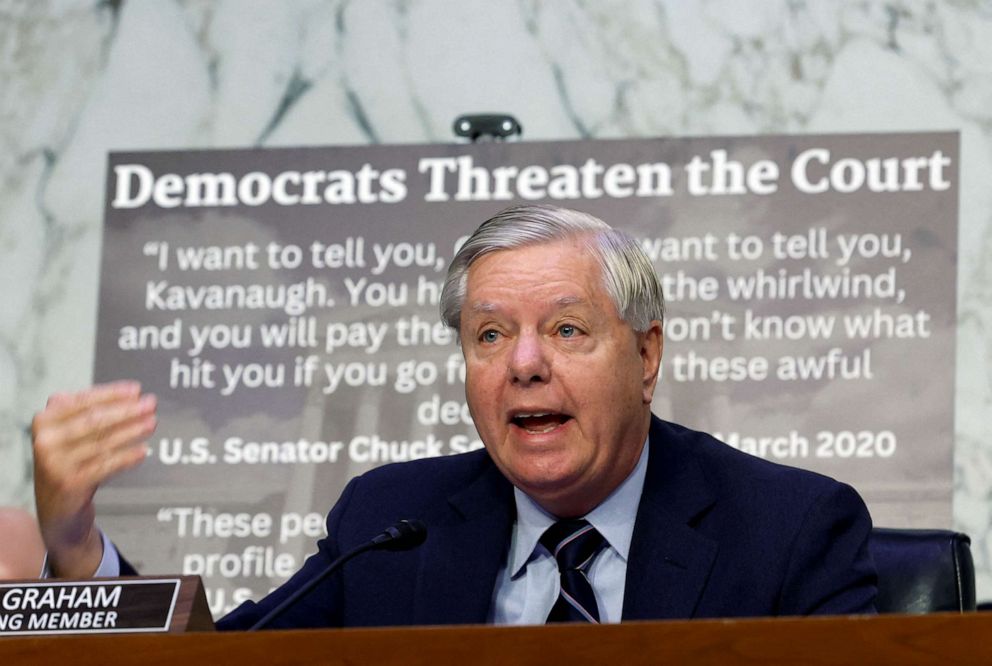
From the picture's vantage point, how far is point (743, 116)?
4238mm

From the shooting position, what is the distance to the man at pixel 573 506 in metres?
2.34

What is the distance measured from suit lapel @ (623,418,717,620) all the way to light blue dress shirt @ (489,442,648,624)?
4cm

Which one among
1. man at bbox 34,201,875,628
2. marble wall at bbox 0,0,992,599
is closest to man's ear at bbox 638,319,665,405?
man at bbox 34,201,875,628

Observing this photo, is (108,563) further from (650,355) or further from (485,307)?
(650,355)

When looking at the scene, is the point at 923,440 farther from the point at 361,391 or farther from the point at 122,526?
the point at 122,526

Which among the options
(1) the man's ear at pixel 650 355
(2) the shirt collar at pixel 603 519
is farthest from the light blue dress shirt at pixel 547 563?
(1) the man's ear at pixel 650 355

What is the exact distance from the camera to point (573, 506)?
2.53 metres

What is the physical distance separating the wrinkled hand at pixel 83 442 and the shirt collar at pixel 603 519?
65cm

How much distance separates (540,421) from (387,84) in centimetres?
213

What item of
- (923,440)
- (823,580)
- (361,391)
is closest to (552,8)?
(361,391)

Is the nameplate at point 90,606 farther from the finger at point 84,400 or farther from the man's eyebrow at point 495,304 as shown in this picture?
the man's eyebrow at point 495,304

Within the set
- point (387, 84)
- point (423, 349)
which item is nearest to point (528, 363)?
point (423, 349)

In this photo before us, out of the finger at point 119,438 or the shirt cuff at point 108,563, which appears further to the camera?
the shirt cuff at point 108,563

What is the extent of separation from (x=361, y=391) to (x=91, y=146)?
3.62 ft
